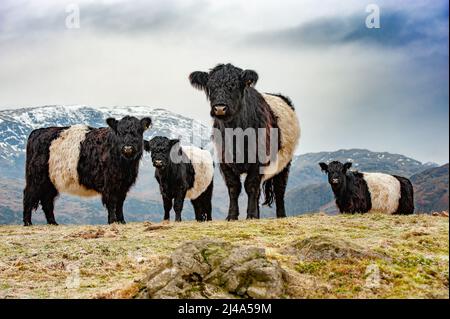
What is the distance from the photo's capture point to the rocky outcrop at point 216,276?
6980 millimetres

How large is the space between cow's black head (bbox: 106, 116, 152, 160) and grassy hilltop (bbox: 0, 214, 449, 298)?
4516mm

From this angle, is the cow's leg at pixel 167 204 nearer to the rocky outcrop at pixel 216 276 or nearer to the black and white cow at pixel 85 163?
the black and white cow at pixel 85 163

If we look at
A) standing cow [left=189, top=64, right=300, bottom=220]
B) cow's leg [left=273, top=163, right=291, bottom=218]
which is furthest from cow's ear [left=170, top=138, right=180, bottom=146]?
cow's leg [left=273, top=163, right=291, bottom=218]

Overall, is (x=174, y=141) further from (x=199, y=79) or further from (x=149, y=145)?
(x=199, y=79)

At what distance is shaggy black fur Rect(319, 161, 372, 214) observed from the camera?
22.0 metres

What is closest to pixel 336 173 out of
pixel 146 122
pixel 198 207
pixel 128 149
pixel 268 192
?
pixel 268 192

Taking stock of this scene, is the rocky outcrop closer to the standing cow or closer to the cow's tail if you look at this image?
the standing cow

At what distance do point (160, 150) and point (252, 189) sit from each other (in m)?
3.88

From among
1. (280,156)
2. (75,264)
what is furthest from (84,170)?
(75,264)

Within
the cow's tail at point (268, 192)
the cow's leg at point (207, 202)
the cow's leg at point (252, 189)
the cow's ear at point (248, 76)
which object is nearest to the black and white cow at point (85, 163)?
the cow's leg at point (252, 189)

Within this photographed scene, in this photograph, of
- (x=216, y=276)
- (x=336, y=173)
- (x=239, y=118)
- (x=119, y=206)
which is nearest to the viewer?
(x=216, y=276)

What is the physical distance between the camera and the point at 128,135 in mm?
16922

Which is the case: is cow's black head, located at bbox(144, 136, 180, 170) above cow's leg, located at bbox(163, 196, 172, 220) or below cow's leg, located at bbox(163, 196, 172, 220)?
above
